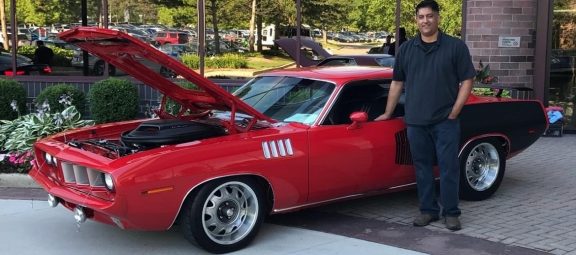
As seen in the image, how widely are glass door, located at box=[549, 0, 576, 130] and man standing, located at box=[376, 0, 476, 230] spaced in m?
6.44

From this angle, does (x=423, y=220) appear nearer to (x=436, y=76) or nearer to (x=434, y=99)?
(x=434, y=99)

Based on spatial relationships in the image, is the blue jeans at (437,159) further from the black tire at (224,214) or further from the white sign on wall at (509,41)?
the white sign on wall at (509,41)

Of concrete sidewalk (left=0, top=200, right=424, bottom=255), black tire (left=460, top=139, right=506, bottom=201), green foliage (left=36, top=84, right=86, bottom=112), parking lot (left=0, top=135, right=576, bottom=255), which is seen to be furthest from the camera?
green foliage (left=36, top=84, right=86, bottom=112)

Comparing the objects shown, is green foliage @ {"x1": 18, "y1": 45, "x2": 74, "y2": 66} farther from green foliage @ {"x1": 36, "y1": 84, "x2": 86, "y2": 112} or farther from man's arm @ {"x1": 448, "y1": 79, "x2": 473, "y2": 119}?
man's arm @ {"x1": 448, "y1": 79, "x2": 473, "y2": 119}

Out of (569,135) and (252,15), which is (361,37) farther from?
(569,135)

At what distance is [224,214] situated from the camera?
459cm

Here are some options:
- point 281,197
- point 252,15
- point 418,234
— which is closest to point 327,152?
point 281,197

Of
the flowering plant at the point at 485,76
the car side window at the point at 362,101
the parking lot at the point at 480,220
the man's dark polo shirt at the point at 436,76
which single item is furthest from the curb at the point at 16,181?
the flowering plant at the point at 485,76

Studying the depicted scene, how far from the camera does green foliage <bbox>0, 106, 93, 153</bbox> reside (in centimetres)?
739

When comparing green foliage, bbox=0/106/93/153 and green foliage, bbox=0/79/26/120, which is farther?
green foliage, bbox=0/79/26/120

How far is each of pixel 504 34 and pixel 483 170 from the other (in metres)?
5.59

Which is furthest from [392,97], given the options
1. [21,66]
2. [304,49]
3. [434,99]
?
[21,66]

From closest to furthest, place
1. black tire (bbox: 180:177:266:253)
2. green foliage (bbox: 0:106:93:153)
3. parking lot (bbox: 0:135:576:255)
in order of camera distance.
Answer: black tire (bbox: 180:177:266:253)
parking lot (bbox: 0:135:576:255)
green foliage (bbox: 0:106:93:153)

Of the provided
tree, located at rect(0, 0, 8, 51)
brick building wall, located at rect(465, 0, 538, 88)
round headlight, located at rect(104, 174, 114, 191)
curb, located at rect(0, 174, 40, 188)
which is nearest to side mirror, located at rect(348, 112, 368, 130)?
round headlight, located at rect(104, 174, 114, 191)
